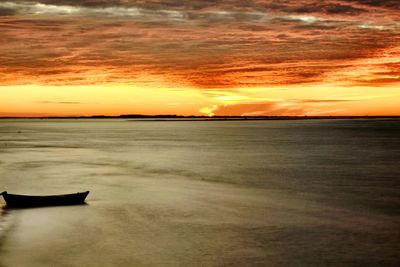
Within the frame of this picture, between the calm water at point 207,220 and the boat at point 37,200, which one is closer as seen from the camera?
the calm water at point 207,220

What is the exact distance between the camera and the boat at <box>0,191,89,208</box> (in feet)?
104

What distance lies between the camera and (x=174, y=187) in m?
45.6

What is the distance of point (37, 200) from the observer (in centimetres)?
3231

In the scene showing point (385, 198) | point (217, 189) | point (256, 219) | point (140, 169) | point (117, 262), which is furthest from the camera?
point (140, 169)

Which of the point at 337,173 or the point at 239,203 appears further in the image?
the point at 337,173

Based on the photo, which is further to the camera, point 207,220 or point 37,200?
point 37,200

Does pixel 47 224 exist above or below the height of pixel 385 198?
above

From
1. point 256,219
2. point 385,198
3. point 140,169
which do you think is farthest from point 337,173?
point 256,219

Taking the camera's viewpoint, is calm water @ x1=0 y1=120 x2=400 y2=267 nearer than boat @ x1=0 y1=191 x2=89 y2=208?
Yes

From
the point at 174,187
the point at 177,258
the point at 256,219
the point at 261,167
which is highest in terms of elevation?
the point at 177,258

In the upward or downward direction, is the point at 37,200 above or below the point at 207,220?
above

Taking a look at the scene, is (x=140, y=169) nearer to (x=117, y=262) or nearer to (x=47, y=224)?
(x=47, y=224)

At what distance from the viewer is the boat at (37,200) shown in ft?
104

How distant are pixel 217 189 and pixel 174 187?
3998mm
